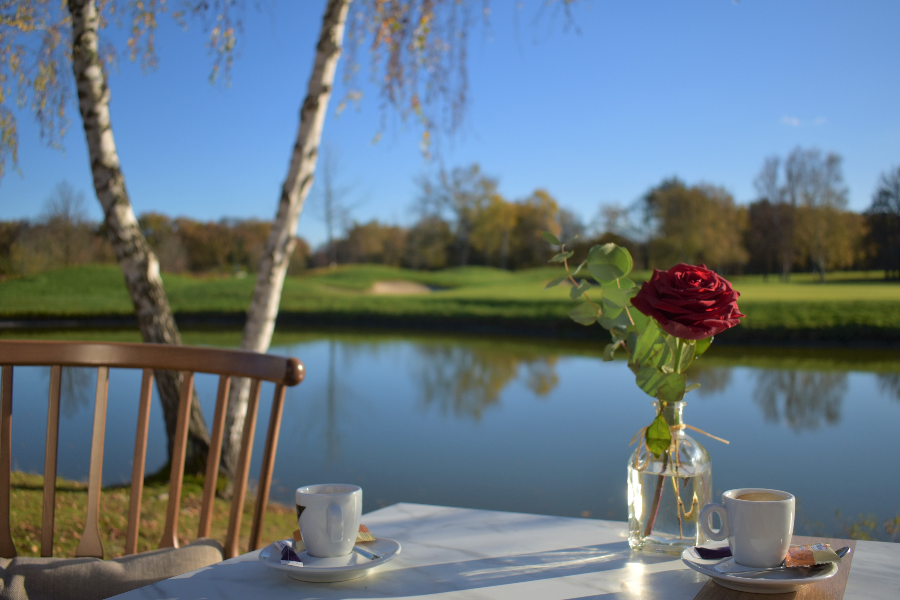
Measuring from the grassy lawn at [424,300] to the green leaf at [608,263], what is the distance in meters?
1.68

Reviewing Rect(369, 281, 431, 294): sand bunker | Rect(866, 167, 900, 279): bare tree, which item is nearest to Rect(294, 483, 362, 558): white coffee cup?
Rect(866, 167, 900, 279): bare tree

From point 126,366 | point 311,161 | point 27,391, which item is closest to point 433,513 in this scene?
point 126,366

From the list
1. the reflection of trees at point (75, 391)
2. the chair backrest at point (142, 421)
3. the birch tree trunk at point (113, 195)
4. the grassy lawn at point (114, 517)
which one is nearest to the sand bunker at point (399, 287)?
the reflection of trees at point (75, 391)

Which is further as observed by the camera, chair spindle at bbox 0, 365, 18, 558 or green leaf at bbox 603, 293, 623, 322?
chair spindle at bbox 0, 365, 18, 558

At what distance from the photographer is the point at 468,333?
9367 mm

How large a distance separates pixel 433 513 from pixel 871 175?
526 cm

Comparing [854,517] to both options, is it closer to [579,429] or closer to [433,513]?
[579,429]

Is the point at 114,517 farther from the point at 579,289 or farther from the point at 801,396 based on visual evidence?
the point at 801,396

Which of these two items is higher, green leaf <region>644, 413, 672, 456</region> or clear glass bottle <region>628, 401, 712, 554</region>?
green leaf <region>644, 413, 672, 456</region>

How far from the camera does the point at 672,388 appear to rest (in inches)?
25.2

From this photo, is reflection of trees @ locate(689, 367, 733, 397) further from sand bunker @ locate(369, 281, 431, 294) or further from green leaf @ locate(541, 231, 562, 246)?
sand bunker @ locate(369, 281, 431, 294)

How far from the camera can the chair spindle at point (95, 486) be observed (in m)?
0.94

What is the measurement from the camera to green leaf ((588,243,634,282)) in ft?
2.31

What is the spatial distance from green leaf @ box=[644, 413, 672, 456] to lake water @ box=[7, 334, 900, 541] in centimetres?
193
